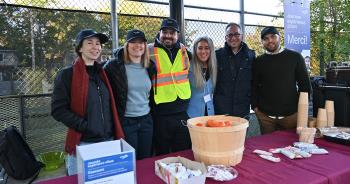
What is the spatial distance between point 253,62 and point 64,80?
1899mm

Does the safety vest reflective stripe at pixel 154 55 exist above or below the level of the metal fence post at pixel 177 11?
below

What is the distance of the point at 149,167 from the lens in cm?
181

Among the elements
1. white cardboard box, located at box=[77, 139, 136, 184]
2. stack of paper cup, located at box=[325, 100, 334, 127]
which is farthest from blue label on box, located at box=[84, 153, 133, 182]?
stack of paper cup, located at box=[325, 100, 334, 127]

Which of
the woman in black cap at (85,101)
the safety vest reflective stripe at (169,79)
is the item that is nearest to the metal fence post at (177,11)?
the safety vest reflective stripe at (169,79)

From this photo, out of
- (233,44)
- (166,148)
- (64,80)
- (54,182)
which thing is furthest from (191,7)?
(54,182)

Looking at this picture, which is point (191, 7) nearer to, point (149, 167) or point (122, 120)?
point (122, 120)

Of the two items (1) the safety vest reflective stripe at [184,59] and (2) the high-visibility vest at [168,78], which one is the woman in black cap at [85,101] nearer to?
(2) the high-visibility vest at [168,78]

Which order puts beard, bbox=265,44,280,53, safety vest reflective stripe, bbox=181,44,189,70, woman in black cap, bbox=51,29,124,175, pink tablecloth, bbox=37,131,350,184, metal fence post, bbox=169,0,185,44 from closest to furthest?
pink tablecloth, bbox=37,131,350,184, woman in black cap, bbox=51,29,124,175, safety vest reflective stripe, bbox=181,44,189,70, beard, bbox=265,44,280,53, metal fence post, bbox=169,0,185,44

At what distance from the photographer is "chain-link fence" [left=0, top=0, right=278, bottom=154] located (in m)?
3.39

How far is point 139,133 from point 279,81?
4.89ft

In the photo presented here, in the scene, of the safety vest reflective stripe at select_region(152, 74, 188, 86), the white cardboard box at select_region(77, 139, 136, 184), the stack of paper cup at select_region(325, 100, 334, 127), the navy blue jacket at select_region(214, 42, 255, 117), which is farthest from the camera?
the navy blue jacket at select_region(214, 42, 255, 117)

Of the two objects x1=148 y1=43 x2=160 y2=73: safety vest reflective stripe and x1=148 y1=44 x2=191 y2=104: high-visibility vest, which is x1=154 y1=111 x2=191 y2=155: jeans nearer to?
x1=148 y1=44 x2=191 y2=104: high-visibility vest

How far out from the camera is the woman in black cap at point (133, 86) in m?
2.46

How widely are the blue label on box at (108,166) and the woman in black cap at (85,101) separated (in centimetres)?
83
